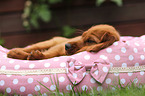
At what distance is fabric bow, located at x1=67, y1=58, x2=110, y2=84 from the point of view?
203 cm

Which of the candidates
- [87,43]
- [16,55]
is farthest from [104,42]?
[16,55]

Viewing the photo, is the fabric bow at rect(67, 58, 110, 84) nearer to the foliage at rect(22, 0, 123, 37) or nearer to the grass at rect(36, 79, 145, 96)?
the grass at rect(36, 79, 145, 96)

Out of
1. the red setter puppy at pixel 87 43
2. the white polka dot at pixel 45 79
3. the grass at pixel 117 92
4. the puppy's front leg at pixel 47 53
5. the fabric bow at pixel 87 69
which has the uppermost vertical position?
the red setter puppy at pixel 87 43

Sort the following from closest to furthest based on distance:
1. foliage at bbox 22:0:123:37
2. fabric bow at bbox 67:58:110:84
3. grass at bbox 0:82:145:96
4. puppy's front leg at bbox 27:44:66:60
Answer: grass at bbox 0:82:145:96
fabric bow at bbox 67:58:110:84
puppy's front leg at bbox 27:44:66:60
foliage at bbox 22:0:123:37

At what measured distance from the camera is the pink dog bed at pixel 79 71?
6.72ft

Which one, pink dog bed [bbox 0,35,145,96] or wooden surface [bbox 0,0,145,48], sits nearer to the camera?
pink dog bed [bbox 0,35,145,96]

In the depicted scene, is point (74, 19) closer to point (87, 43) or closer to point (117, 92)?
point (87, 43)

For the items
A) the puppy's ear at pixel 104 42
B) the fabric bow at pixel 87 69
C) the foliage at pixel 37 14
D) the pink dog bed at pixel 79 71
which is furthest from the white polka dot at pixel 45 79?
the foliage at pixel 37 14

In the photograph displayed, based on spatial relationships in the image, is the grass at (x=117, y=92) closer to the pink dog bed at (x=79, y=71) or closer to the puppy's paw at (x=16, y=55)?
the pink dog bed at (x=79, y=71)

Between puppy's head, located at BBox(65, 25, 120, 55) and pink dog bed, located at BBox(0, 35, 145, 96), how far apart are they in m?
0.07

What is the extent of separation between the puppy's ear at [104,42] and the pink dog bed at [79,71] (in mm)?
39

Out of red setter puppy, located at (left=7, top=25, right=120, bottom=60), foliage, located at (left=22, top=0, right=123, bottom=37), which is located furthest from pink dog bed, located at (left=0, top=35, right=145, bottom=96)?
foliage, located at (left=22, top=0, right=123, bottom=37)

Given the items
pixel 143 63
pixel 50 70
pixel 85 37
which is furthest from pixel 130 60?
pixel 50 70

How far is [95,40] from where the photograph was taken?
95.1 inches
